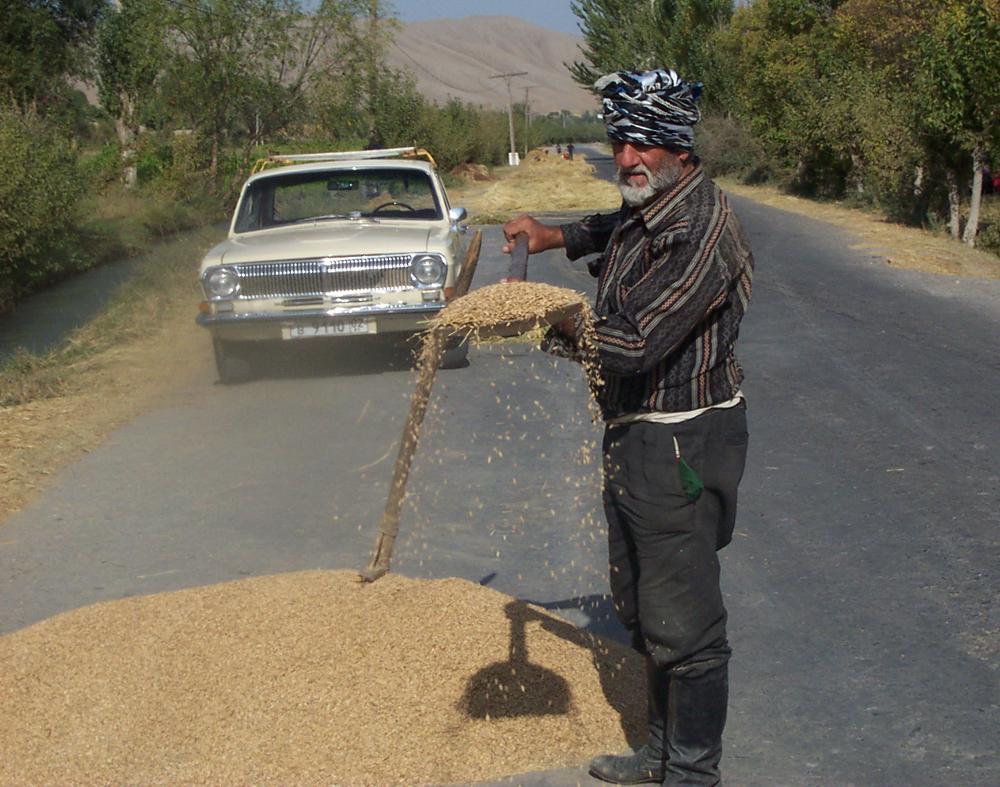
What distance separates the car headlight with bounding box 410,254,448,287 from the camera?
31.6 ft

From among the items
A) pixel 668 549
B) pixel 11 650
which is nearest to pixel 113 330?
pixel 11 650

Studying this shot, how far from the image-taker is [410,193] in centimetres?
1107

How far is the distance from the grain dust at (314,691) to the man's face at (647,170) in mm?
1784

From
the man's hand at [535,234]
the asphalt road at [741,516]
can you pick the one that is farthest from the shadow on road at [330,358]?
the man's hand at [535,234]

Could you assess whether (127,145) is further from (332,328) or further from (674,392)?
(674,392)

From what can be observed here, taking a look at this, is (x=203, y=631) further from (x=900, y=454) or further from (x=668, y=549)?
(x=900, y=454)

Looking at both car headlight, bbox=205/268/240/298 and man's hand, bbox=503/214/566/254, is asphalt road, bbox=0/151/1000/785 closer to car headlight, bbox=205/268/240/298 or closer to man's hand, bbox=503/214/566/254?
car headlight, bbox=205/268/240/298

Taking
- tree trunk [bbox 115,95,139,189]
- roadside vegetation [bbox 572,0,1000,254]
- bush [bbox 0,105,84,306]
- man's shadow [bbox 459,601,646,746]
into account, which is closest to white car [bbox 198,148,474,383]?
bush [bbox 0,105,84,306]

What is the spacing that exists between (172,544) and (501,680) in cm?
267

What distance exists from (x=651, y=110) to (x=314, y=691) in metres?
2.29

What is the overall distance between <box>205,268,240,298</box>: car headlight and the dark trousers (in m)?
7.05

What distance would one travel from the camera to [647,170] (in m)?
3.20

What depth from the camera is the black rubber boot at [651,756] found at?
138 inches

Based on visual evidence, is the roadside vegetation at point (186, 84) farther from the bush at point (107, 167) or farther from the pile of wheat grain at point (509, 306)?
the pile of wheat grain at point (509, 306)
